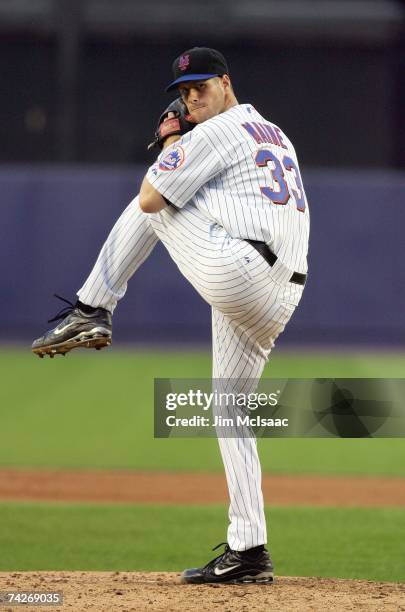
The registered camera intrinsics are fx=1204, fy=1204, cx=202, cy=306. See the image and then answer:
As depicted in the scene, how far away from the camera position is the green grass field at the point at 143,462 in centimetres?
537

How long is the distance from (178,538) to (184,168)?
274cm

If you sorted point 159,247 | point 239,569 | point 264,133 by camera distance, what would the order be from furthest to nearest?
1. point 159,247
2. point 239,569
3. point 264,133

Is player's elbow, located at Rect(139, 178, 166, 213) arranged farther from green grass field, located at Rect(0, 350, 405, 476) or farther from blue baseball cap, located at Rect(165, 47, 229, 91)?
green grass field, located at Rect(0, 350, 405, 476)

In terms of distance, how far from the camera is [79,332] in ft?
12.6

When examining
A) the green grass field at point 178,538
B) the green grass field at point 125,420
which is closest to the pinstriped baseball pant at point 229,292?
the green grass field at point 178,538

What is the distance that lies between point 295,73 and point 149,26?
2.41 meters

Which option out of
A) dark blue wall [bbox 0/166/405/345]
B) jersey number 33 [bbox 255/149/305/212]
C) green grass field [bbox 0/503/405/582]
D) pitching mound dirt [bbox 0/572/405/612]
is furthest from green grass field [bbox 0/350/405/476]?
jersey number 33 [bbox 255/149/305/212]

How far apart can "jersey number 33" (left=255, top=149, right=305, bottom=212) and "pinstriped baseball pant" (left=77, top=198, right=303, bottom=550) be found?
0.18 metres

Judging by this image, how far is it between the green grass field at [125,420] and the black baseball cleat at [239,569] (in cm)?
396

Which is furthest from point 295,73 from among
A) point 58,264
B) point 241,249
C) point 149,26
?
point 241,249

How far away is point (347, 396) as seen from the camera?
516cm

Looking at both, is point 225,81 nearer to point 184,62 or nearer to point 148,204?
point 184,62

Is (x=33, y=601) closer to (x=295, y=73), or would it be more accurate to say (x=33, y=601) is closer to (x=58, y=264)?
(x=58, y=264)

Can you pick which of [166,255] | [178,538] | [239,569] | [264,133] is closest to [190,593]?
[239,569]
